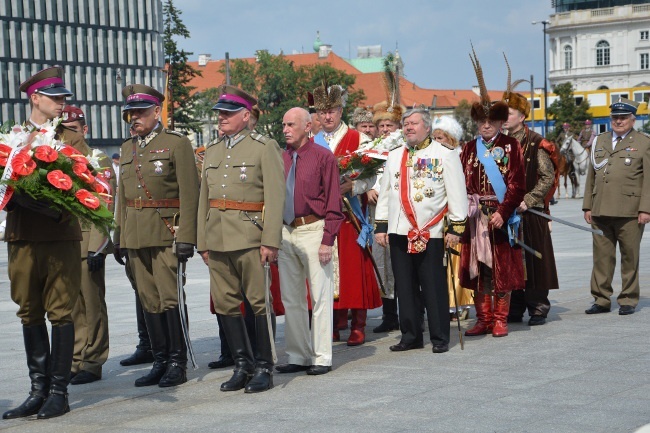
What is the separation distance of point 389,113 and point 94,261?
3.88 metres

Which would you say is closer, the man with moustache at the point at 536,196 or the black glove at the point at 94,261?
the black glove at the point at 94,261

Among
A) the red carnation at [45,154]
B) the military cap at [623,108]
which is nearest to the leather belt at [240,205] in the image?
the red carnation at [45,154]

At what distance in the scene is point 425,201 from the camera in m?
9.51

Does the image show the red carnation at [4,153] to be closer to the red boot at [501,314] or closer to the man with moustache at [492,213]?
the man with moustache at [492,213]

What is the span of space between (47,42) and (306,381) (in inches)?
3711

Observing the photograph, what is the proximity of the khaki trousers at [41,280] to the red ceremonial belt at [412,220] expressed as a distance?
3.02 m

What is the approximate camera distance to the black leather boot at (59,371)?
7.28 metres

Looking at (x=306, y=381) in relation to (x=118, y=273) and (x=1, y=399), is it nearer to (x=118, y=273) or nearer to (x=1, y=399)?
(x=1, y=399)

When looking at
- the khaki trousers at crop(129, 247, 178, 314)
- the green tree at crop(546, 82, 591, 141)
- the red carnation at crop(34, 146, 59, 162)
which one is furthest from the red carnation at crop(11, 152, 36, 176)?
the green tree at crop(546, 82, 591, 141)

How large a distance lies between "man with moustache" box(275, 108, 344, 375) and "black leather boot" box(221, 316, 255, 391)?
0.60 meters

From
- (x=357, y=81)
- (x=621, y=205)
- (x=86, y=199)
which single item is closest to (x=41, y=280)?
(x=86, y=199)

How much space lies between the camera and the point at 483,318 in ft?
33.7

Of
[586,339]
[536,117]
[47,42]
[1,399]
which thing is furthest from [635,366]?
[536,117]

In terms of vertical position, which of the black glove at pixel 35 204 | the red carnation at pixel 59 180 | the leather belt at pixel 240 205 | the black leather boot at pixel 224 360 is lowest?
the black leather boot at pixel 224 360
